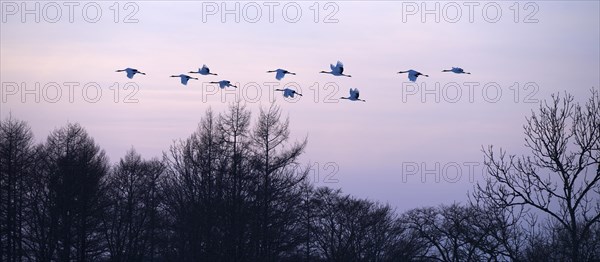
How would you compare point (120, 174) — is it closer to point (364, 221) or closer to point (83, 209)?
point (83, 209)

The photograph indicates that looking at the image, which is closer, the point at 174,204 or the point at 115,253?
the point at 174,204

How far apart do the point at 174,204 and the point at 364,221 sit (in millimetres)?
17093

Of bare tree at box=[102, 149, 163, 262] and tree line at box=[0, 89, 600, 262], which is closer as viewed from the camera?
tree line at box=[0, 89, 600, 262]

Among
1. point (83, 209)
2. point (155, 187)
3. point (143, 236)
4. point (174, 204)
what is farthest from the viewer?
point (155, 187)

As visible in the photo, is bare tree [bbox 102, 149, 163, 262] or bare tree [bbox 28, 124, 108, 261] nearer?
bare tree [bbox 28, 124, 108, 261]

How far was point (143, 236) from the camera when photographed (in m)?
41.4

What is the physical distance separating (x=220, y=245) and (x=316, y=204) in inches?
577

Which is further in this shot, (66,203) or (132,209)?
(132,209)

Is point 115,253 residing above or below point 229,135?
below

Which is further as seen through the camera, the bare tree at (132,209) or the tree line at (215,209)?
the bare tree at (132,209)

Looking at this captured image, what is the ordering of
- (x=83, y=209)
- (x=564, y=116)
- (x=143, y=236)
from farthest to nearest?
(x=143, y=236) < (x=83, y=209) < (x=564, y=116)

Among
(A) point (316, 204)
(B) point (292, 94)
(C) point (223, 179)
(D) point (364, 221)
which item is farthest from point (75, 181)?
(B) point (292, 94)

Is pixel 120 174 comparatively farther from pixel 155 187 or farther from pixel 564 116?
pixel 564 116

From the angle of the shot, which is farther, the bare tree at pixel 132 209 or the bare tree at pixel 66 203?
the bare tree at pixel 132 209
